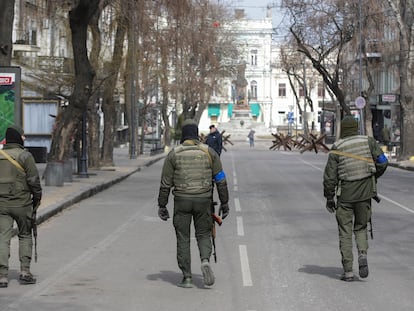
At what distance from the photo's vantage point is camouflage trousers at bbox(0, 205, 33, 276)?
10.3 m

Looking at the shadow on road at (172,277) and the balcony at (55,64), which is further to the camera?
the balcony at (55,64)

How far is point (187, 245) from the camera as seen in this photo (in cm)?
1009

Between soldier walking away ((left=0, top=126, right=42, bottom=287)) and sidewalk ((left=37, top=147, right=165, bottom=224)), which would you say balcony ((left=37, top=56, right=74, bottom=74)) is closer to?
sidewalk ((left=37, top=147, right=165, bottom=224))

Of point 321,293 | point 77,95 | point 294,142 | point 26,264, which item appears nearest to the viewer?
point 321,293

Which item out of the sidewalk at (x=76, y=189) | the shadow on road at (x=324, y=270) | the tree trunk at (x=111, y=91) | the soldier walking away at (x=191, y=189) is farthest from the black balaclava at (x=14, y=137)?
the tree trunk at (x=111, y=91)

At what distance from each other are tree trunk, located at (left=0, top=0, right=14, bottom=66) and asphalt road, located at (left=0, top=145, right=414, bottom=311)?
3614mm

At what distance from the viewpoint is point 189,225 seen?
10.1 m

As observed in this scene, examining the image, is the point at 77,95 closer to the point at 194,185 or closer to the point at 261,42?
the point at 194,185

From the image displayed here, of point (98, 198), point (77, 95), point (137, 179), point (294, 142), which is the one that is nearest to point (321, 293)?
point (98, 198)

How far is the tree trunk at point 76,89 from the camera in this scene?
26625 millimetres

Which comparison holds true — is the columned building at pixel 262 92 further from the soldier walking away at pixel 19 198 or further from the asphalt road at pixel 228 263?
the soldier walking away at pixel 19 198

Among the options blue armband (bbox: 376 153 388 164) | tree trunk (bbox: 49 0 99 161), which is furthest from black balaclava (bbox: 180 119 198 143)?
tree trunk (bbox: 49 0 99 161)

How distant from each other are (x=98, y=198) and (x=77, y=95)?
4655mm

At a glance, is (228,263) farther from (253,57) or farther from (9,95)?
(253,57)
